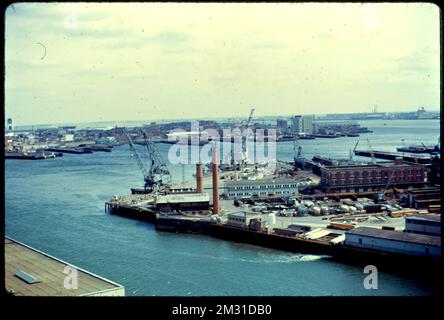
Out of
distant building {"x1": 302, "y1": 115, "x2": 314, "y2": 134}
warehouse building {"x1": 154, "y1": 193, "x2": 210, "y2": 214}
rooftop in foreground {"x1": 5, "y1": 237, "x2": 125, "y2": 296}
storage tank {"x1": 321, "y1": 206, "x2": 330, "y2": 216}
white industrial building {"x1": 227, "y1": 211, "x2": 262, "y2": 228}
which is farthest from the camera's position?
distant building {"x1": 302, "y1": 115, "x2": 314, "y2": 134}

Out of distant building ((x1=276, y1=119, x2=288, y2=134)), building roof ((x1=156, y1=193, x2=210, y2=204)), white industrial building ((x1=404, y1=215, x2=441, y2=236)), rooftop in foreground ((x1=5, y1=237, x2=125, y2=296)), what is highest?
distant building ((x1=276, y1=119, x2=288, y2=134))

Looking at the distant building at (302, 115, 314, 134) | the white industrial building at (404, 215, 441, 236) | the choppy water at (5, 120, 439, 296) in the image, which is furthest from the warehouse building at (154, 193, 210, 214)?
the distant building at (302, 115, 314, 134)

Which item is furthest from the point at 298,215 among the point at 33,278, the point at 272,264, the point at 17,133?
the point at 17,133

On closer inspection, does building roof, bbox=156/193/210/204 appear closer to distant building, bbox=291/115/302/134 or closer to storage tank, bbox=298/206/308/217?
storage tank, bbox=298/206/308/217

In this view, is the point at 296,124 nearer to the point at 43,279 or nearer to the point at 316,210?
the point at 316,210

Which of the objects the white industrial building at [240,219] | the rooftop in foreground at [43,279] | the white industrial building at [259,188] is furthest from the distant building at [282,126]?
the rooftop in foreground at [43,279]

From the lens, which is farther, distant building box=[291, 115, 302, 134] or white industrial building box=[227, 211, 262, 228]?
distant building box=[291, 115, 302, 134]

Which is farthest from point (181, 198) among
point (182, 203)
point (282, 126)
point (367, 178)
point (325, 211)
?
point (282, 126)
